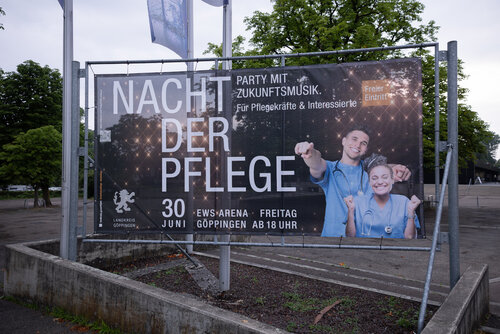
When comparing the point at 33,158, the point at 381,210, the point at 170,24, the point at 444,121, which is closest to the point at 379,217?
the point at 381,210

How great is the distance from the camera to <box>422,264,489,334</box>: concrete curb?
9.95 feet

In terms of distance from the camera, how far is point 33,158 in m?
23.2

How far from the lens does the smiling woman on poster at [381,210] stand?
13.7 feet

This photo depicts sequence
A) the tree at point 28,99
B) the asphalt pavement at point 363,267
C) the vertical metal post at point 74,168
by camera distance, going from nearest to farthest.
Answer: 1. the asphalt pavement at point 363,267
2. the vertical metal post at point 74,168
3. the tree at point 28,99

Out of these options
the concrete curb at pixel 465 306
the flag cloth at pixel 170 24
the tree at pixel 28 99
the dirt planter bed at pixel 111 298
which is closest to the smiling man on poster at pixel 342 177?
the concrete curb at pixel 465 306

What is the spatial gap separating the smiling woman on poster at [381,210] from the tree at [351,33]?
12.2 metres

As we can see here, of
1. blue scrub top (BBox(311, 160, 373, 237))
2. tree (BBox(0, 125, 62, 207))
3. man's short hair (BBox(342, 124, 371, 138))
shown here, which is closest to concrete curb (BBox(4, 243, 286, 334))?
blue scrub top (BBox(311, 160, 373, 237))

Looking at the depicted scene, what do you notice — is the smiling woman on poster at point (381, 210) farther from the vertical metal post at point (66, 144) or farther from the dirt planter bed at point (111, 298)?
the vertical metal post at point (66, 144)

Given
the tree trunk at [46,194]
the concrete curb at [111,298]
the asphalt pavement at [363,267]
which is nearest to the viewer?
the concrete curb at [111,298]

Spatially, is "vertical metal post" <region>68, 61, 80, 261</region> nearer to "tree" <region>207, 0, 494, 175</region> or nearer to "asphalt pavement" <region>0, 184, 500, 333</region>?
"asphalt pavement" <region>0, 184, 500, 333</region>

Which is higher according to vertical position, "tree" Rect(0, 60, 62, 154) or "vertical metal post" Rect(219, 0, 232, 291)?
"tree" Rect(0, 60, 62, 154)

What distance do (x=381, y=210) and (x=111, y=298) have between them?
10.9 feet

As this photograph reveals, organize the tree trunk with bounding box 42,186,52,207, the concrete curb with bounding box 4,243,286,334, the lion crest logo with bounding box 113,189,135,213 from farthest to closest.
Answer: the tree trunk with bounding box 42,186,52,207 → the lion crest logo with bounding box 113,189,135,213 → the concrete curb with bounding box 4,243,286,334

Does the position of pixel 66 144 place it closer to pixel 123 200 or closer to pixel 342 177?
pixel 123 200
